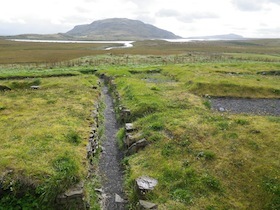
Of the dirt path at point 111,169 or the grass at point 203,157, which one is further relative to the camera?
the dirt path at point 111,169

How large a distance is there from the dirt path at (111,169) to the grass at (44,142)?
1.83m

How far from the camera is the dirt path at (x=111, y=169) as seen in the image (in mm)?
15680

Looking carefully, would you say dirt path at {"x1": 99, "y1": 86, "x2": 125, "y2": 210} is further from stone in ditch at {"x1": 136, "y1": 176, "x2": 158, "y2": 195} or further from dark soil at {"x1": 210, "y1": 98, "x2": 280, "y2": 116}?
dark soil at {"x1": 210, "y1": 98, "x2": 280, "y2": 116}

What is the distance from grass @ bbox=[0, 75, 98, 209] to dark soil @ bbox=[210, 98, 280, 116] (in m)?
14.7

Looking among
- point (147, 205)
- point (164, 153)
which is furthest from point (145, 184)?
point (164, 153)

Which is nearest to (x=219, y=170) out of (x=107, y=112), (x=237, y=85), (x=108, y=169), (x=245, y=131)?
(x=245, y=131)

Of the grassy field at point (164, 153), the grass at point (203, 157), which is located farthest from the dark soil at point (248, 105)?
the grass at point (203, 157)

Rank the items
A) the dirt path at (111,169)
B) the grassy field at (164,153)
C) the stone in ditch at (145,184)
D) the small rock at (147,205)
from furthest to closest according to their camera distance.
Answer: the dirt path at (111,169)
the stone in ditch at (145,184)
the grassy field at (164,153)
the small rock at (147,205)

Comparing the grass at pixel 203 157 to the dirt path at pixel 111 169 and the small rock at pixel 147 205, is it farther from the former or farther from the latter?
the dirt path at pixel 111 169

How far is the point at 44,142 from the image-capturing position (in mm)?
18906

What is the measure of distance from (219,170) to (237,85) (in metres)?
25.0

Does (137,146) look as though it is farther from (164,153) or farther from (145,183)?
(145,183)

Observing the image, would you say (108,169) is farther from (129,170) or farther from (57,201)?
(57,201)

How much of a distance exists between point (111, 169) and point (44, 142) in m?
4.95
